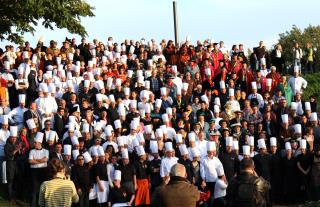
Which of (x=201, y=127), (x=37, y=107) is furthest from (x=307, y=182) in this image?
(x=37, y=107)

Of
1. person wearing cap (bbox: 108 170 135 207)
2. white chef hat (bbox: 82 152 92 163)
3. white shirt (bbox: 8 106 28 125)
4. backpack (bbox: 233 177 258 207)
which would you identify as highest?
white shirt (bbox: 8 106 28 125)

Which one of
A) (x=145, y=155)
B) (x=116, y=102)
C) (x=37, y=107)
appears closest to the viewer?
(x=145, y=155)

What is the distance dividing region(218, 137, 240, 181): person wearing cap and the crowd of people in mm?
26

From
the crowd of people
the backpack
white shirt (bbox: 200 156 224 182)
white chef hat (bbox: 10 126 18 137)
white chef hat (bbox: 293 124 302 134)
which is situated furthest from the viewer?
white chef hat (bbox: 293 124 302 134)

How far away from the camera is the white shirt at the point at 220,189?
19891 millimetres

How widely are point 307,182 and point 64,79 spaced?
26.5ft

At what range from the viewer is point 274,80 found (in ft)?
89.3

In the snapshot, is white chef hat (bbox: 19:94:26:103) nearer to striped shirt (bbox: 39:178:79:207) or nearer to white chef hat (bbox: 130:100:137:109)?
white chef hat (bbox: 130:100:137:109)

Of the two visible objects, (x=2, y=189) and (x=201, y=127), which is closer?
(x=2, y=189)

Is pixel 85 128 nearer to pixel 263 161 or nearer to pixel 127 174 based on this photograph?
pixel 127 174

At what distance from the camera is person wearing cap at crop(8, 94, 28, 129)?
72.6ft

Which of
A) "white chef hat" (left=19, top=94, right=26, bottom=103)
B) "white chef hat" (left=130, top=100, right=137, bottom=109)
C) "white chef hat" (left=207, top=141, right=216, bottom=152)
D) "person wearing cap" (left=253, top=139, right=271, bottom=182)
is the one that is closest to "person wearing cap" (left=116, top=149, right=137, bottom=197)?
"white chef hat" (left=207, top=141, right=216, bottom=152)

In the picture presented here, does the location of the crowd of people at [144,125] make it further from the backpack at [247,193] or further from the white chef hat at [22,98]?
the backpack at [247,193]

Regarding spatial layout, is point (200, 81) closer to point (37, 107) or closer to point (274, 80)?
point (274, 80)
